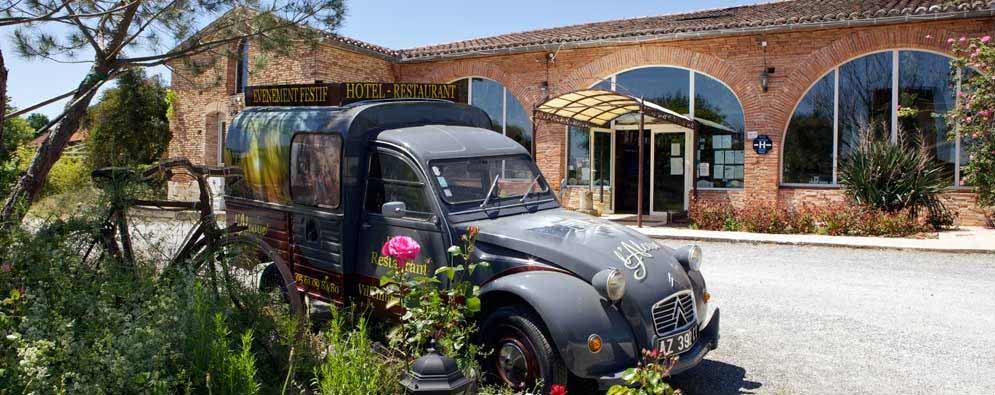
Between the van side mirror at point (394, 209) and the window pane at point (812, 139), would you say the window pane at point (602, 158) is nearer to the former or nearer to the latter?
the window pane at point (812, 139)

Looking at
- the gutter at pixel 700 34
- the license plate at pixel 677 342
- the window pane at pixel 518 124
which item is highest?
the gutter at pixel 700 34

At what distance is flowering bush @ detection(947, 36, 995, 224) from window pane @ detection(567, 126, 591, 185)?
7.98m

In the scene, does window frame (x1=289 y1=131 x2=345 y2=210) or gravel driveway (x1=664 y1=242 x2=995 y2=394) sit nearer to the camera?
gravel driveway (x1=664 y1=242 x2=995 y2=394)

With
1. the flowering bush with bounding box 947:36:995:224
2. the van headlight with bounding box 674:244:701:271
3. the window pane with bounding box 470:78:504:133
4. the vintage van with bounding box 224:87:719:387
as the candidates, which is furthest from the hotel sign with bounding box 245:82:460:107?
the window pane with bounding box 470:78:504:133

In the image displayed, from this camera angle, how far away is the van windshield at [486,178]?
4.92 m

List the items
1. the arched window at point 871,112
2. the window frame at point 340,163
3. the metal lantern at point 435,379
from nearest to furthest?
the metal lantern at point 435,379
the window frame at point 340,163
the arched window at point 871,112

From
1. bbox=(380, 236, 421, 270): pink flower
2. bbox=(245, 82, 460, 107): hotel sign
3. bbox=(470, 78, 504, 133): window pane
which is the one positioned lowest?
bbox=(380, 236, 421, 270): pink flower

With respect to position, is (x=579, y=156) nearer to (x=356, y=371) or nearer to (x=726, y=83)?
(x=726, y=83)

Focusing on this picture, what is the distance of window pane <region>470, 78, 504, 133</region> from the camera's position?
19312mm

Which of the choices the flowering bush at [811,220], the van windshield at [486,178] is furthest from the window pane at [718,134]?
the van windshield at [486,178]

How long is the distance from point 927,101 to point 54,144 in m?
15.2

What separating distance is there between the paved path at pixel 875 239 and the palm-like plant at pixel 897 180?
761mm

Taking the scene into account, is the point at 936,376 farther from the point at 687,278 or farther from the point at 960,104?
the point at 960,104

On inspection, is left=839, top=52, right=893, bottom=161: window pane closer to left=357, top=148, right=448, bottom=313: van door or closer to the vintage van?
the vintage van
